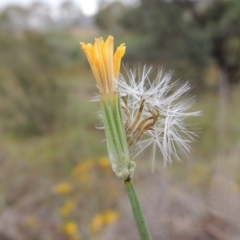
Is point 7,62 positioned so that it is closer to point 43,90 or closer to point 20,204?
point 43,90

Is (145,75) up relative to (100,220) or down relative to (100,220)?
up

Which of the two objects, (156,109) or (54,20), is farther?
(54,20)

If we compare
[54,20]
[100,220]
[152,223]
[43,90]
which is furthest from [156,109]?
[54,20]

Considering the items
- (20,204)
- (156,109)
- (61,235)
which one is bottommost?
(61,235)

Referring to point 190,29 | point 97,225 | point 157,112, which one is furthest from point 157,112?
point 190,29

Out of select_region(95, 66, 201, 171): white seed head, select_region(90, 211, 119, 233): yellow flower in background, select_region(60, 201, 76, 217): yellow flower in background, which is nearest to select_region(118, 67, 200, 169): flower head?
select_region(95, 66, 201, 171): white seed head

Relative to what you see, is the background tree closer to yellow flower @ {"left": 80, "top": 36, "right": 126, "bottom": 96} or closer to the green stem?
yellow flower @ {"left": 80, "top": 36, "right": 126, "bottom": 96}

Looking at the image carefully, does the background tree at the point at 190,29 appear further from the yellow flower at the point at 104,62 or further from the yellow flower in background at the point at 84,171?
the yellow flower at the point at 104,62

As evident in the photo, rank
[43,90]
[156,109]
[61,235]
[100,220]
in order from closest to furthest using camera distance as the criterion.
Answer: [156,109]
[100,220]
[61,235]
[43,90]
